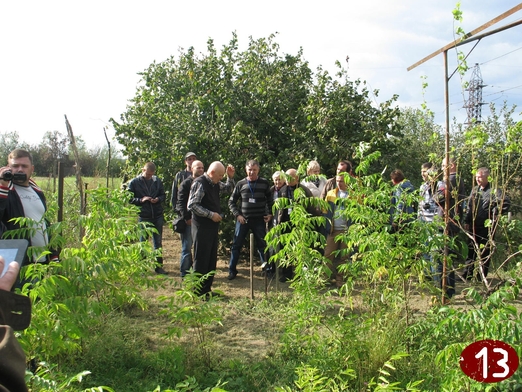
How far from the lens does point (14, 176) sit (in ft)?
13.9

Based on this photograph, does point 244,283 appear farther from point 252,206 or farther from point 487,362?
point 487,362

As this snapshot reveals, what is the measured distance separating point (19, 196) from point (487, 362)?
4055 millimetres

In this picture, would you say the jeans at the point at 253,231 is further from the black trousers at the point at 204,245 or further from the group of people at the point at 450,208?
the group of people at the point at 450,208

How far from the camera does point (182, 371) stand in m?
3.98

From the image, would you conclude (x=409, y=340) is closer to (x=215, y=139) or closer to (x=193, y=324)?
(x=193, y=324)

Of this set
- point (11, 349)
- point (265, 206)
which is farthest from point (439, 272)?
point (11, 349)

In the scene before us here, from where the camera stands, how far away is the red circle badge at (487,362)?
2824 millimetres

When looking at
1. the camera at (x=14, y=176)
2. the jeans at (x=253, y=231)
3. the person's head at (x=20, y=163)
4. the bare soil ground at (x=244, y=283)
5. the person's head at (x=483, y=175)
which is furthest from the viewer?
the jeans at (x=253, y=231)

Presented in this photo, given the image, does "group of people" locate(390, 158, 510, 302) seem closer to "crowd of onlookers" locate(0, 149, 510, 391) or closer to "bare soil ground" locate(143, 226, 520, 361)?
"crowd of onlookers" locate(0, 149, 510, 391)

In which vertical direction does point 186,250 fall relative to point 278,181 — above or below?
below

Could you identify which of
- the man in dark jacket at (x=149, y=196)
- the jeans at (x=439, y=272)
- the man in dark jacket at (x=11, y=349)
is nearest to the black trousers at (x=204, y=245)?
the man in dark jacket at (x=149, y=196)

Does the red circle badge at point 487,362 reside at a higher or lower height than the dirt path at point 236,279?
higher

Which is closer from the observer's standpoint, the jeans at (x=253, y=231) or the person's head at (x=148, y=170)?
the jeans at (x=253, y=231)

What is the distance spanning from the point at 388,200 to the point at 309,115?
5163mm
